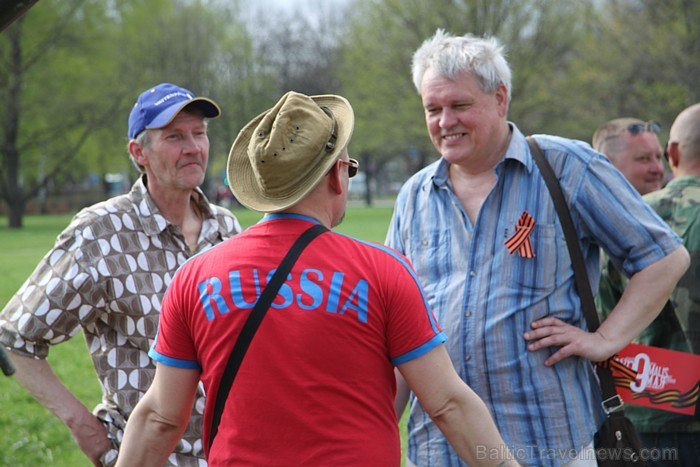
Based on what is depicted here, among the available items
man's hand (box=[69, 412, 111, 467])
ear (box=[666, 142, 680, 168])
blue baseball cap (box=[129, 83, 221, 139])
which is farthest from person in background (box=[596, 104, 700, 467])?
man's hand (box=[69, 412, 111, 467])

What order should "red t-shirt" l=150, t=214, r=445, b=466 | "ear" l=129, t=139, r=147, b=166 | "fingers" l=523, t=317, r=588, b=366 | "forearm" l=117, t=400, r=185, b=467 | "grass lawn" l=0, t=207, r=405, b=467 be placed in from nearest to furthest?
"red t-shirt" l=150, t=214, r=445, b=466, "forearm" l=117, t=400, r=185, b=467, "fingers" l=523, t=317, r=588, b=366, "ear" l=129, t=139, r=147, b=166, "grass lawn" l=0, t=207, r=405, b=467

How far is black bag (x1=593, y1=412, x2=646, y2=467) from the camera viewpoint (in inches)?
131

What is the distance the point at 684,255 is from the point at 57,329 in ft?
8.32

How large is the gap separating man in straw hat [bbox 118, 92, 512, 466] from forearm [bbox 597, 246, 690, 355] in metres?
1.16

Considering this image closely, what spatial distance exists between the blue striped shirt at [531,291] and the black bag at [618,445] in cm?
6

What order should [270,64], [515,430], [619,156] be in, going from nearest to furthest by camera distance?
[515,430] < [619,156] < [270,64]

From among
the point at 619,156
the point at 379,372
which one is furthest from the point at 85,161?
the point at 379,372

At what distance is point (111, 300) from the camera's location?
3.57m

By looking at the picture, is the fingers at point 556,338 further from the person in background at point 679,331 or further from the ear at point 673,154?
the ear at point 673,154

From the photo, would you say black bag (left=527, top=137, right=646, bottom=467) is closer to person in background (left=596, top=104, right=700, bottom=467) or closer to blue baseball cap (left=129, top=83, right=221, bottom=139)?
person in background (left=596, top=104, right=700, bottom=467)

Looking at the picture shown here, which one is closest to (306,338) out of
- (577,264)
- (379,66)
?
(577,264)

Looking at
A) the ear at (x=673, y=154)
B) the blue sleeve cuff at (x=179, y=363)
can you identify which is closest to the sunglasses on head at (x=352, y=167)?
the blue sleeve cuff at (x=179, y=363)

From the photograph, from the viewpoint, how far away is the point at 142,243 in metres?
3.76

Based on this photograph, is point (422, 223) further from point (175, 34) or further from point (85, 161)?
point (175, 34)
